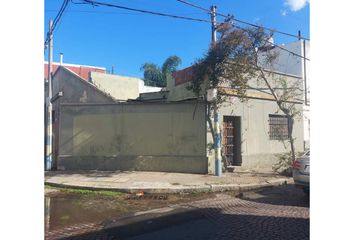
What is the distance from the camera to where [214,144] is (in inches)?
475

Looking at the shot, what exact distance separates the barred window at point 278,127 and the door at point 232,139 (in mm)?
1991

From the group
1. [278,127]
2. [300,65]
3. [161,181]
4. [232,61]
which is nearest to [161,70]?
[300,65]

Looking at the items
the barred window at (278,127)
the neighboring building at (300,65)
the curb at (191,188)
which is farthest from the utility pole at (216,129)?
the neighboring building at (300,65)

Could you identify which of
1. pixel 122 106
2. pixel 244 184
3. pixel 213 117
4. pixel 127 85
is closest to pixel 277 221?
pixel 244 184

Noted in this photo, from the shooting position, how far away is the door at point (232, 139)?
43.7 ft

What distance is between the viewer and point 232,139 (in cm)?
1359

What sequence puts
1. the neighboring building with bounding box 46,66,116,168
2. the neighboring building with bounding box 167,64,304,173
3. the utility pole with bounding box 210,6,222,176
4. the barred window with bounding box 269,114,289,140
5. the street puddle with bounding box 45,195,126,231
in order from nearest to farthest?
the street puddle with bounding box 45,195,126,231 < the utility pole with bounding box 210,6,222,176 < the neighboring building with bounding box 167,64,304,173 < the neighboring building with bounding box 46,66,116,168 < the barred window with bounding box 269,114,289,140

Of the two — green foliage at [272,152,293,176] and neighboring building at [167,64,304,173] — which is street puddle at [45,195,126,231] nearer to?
neighboring building at [167,64,304,173]

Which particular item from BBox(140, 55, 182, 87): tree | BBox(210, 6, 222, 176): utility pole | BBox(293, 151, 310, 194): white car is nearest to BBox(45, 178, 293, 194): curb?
BBox(210, 6, 222, 176): utility pole

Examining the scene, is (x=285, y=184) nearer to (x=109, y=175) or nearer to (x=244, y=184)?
(x=244, y=184)

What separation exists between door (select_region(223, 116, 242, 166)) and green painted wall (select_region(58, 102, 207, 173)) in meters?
1.32

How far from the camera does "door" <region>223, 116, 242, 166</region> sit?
43.7 ft

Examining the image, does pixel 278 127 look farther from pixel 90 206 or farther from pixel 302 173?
pixel 90 206
